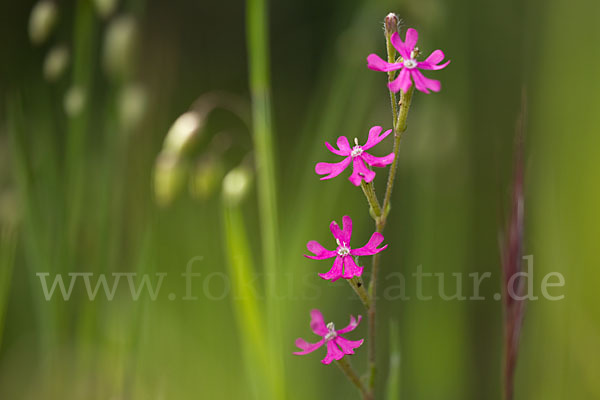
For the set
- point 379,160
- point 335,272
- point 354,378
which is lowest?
point 354,378

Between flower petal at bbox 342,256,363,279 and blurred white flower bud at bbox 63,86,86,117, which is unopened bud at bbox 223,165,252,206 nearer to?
blurred white flower bud at bbox 63,86,86,117

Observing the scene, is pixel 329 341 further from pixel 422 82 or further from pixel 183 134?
pixel 183 134

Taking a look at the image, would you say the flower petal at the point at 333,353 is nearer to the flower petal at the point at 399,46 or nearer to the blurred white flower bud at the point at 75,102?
the flower petal at the point at 399,46

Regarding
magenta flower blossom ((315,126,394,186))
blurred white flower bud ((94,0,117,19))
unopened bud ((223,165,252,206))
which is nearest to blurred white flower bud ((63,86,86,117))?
blurred white flower bud ((94,0,117,19))

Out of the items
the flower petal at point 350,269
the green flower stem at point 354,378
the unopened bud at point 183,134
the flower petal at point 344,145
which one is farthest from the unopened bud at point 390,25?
the unopened bud at point 183,134

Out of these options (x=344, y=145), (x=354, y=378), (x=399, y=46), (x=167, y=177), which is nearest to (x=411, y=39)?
(x=399, y=46)

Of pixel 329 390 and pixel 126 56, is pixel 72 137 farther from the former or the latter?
pixel 329 390
